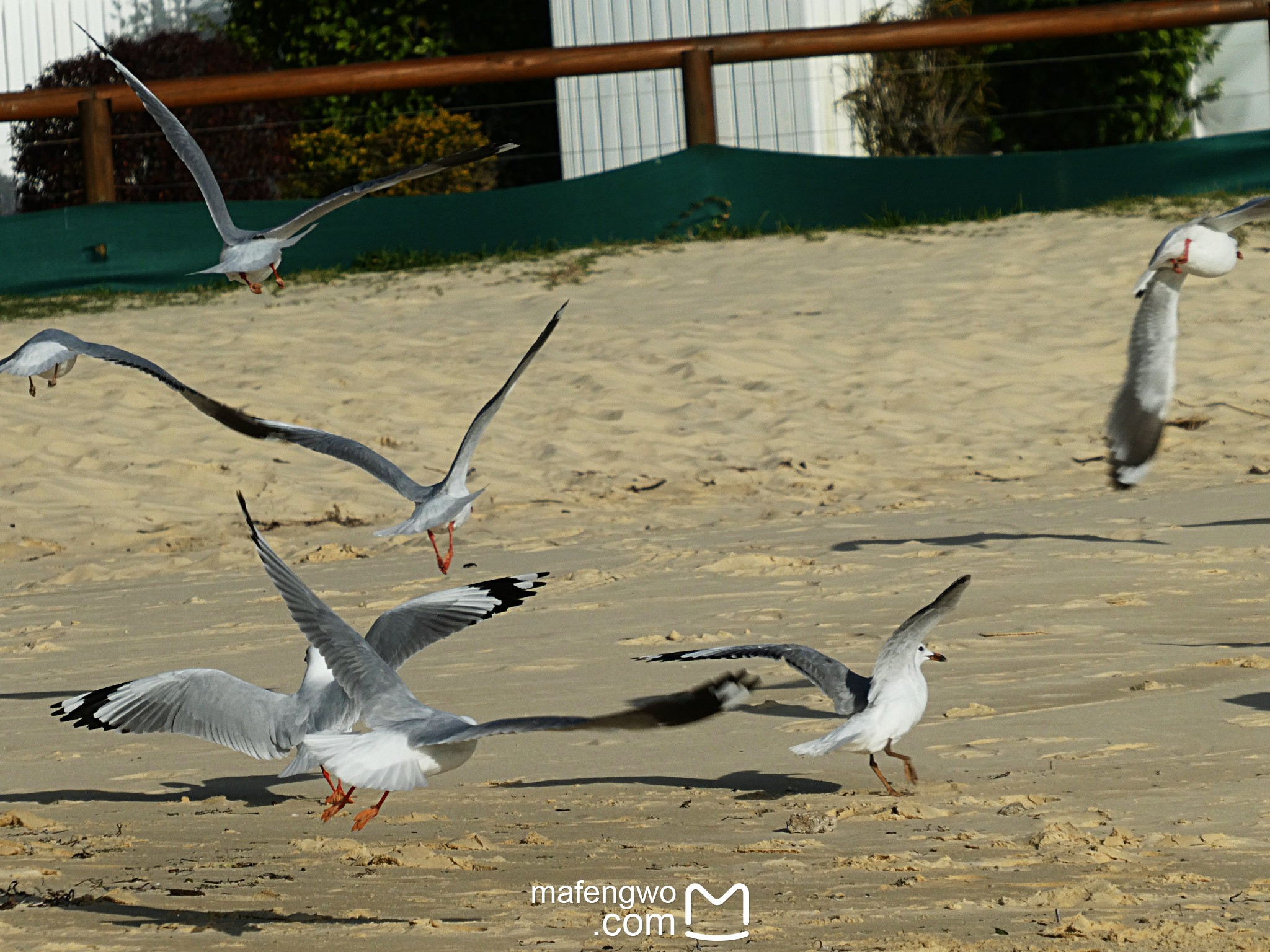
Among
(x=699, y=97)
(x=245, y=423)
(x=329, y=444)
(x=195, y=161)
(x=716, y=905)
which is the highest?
(x=699, y=97)

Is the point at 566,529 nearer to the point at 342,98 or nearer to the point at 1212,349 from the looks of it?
the point at 1212,349

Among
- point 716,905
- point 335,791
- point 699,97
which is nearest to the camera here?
point 716,905

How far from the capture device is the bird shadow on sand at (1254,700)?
4.25m

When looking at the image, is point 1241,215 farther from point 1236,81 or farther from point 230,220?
point 1236,81

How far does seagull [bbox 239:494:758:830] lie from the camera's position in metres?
2.77

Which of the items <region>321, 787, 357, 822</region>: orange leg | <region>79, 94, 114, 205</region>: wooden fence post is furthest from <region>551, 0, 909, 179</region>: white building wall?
<region>321, 787, 357, 822</region>: orange leg

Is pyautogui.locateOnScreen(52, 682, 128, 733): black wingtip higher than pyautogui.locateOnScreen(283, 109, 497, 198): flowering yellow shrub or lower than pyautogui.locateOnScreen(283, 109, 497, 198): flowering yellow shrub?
lower

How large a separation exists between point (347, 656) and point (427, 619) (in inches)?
26.1

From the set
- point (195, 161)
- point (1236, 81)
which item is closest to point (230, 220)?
point (195, 161)

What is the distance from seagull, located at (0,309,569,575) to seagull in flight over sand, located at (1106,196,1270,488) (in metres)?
2.07

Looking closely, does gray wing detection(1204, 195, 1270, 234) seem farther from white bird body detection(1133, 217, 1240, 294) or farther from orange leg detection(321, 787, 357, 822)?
orange leg detection(321, 787, 357, 822)

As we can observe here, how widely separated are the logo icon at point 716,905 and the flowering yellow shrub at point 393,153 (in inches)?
463

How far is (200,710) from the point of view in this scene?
3.91 meters

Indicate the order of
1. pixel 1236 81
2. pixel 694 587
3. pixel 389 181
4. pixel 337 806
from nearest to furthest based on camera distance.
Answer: pixel 337 806 < pixel 389 181 < pixel 694 587 < pixel 1236 81
